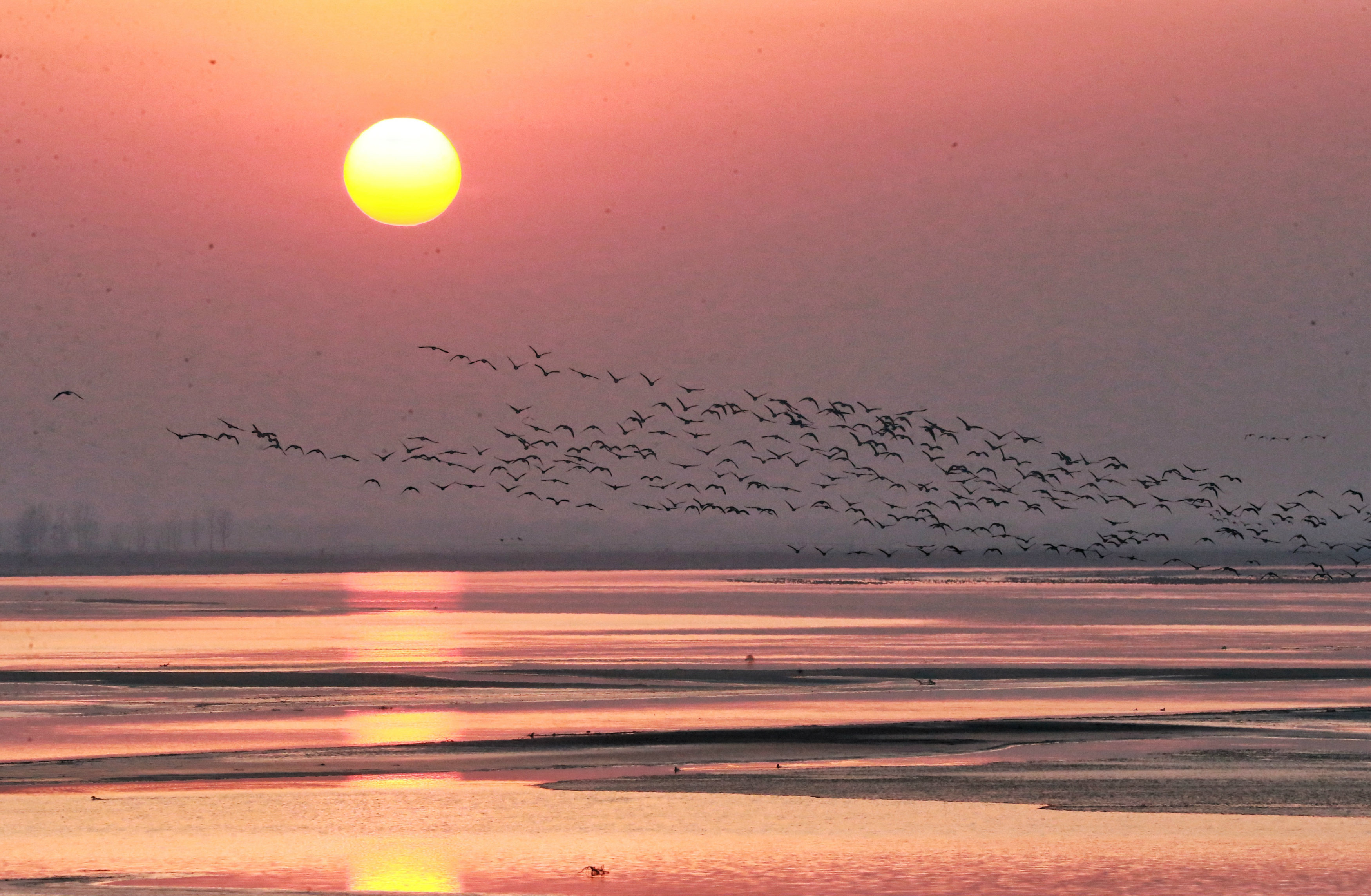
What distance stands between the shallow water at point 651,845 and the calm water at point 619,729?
42mm

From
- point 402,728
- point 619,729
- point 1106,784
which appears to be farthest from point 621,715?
point 1106,784

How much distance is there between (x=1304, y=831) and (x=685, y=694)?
46.1 ft

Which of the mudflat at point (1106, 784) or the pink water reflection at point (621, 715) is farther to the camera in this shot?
the pink water reflection at point (621, 715)

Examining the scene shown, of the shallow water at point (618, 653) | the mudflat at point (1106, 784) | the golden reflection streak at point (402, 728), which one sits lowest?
the mudflat at point (1106, 784)

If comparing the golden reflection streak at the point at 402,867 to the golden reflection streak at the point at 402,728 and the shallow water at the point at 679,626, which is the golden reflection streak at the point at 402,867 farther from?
the shallow water at the point at 679,626

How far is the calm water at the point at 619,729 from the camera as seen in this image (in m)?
14.9

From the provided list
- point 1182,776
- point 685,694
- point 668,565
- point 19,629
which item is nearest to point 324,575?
point 668,565

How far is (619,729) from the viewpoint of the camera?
24578mm

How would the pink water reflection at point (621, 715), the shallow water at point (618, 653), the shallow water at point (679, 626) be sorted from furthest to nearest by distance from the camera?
1. the shallow water at point (679, 626)
2. the shallow water at point (618, 653)
3. the pink water reflection at point (621, 715)

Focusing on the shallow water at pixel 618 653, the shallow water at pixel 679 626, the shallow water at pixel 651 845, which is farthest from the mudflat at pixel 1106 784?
the shallow water at pixel 679 626

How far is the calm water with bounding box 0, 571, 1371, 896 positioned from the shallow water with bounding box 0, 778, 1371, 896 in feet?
0.14

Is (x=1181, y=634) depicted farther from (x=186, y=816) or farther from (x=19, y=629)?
(x=186, y=816)

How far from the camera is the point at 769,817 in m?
17.6

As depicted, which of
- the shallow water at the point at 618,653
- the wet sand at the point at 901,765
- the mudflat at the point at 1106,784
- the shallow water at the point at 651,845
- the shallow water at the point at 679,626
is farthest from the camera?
the shallow water at the point at 679,626
